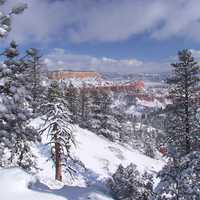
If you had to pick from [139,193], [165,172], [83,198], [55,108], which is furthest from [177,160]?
[55,108]

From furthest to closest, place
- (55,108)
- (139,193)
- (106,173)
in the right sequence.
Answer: (106,173), (55,108), (139,193)

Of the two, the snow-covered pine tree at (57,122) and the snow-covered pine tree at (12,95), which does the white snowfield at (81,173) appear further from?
the snow-covered pine tree at (12,95)

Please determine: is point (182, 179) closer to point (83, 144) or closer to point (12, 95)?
point (12, 95)

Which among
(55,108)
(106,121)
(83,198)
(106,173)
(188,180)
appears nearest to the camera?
(188,180)

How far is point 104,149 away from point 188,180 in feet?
115

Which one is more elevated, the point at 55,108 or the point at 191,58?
the point at 191,58

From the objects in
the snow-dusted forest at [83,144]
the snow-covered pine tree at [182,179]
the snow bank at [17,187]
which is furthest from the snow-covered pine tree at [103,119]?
the snow-covered pine tree at [182,179]

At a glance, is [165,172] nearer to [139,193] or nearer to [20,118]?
[20,118]

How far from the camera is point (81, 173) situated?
1435 inches

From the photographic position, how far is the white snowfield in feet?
40.1

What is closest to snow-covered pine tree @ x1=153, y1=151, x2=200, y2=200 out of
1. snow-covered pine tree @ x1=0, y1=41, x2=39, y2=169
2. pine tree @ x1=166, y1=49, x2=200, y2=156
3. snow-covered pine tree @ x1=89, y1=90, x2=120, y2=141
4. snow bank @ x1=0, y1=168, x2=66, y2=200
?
snow bank @ x1=0, y1=168, x2=66, y2=200

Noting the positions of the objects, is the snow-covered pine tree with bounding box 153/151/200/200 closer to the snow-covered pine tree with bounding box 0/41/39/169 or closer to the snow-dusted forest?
the snow-dusted forest

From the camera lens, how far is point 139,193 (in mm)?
19141

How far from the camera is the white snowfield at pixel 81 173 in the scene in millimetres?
12219
